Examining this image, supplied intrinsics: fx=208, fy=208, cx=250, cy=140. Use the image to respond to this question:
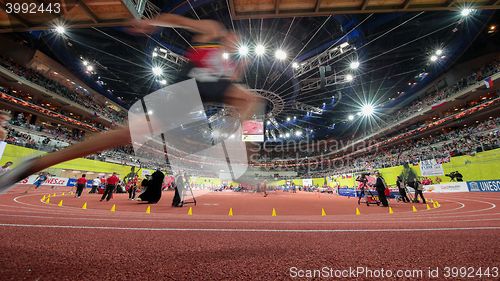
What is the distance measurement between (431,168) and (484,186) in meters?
5.15

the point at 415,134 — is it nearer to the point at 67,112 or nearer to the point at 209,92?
the point at 209,92

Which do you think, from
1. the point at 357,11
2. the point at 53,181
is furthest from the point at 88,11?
the point at 53,181

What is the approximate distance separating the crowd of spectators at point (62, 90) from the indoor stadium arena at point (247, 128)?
0.24 m

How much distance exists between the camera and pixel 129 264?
2.07 metres

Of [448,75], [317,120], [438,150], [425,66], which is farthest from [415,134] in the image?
[317,120]

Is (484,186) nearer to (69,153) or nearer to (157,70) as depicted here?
(69,153)

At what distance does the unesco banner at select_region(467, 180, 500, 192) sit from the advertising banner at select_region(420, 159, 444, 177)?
3239mm

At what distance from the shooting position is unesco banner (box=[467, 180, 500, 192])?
61.4ft

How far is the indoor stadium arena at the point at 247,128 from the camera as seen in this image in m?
2.44

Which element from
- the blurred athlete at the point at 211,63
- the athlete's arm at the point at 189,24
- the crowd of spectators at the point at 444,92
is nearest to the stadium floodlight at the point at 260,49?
the blurred athlete at the point at 211,63

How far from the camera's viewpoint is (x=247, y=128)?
1161 inches

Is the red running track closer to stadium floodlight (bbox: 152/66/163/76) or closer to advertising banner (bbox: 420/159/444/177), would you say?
stadium floodlight (bbox: 152/66/163/76)

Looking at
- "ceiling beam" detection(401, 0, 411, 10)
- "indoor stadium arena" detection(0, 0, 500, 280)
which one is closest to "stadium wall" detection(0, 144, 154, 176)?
"indoor stadium arena" detection(0, 0, 500, 280)

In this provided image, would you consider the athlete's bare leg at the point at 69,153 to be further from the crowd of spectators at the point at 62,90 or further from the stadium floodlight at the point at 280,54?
the crowd of spectators at the point at 62,90
